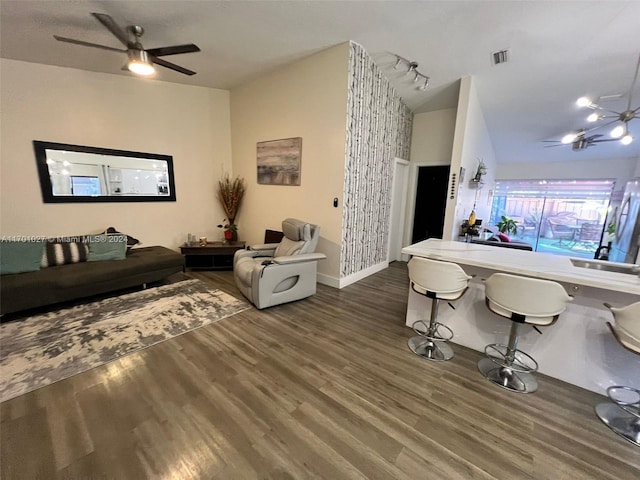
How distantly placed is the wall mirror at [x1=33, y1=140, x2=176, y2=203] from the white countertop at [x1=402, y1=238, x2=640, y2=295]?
4445 mm

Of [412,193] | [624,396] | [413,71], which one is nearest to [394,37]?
[413,71]

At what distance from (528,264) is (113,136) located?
5684 mm

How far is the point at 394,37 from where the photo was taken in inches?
124

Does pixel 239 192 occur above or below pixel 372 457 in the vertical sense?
above

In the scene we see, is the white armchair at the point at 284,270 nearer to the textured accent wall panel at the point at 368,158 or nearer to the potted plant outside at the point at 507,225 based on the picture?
the textured accent wall panel at the point at 368,158

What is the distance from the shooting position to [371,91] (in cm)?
390

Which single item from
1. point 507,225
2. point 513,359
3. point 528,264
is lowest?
point 513,359

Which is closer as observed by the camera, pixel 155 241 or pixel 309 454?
pixel 309 454

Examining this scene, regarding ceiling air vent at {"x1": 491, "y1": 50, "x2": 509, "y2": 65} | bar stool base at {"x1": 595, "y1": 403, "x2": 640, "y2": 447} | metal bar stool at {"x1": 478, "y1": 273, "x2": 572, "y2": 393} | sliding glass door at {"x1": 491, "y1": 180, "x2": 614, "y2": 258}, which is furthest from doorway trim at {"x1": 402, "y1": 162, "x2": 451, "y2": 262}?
sliding glass door at {"x1": 491, "y1": 180, "x2": 614, "y2": 258}

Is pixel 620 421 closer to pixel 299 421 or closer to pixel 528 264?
pixel 528 264

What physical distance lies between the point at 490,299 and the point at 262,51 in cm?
411

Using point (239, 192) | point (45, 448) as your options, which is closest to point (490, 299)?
point (45, 448)

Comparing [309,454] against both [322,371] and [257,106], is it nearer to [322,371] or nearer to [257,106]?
[322,371]

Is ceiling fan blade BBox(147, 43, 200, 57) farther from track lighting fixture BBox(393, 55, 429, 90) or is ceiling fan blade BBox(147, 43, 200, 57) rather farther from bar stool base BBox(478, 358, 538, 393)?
bar stool base BBox(478, 358, 538, 393)
